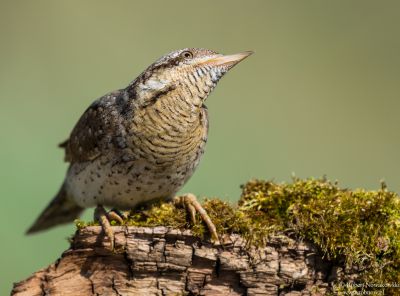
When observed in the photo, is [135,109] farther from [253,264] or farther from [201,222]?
[253,264]

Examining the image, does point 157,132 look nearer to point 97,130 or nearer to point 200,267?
point 97,130

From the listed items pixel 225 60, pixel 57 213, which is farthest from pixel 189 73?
pixel 57 213

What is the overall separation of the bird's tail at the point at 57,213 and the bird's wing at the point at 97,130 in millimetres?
687

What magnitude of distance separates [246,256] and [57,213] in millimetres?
2423

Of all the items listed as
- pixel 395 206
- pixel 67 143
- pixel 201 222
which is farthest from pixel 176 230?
pixel 67 143

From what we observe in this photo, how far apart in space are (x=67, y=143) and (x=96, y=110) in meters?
0.76

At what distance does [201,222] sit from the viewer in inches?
130

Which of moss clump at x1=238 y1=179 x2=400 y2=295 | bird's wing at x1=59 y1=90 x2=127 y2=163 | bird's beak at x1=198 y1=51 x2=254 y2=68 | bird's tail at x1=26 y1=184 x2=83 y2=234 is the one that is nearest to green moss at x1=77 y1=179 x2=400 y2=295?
moss clump at x1=238 y1=179 x2=400 y2=295

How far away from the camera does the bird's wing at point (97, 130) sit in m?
3.85

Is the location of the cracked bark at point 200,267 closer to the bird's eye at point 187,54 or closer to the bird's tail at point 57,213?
the bird's eye at point 187,54

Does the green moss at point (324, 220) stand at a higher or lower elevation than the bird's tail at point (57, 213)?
lower

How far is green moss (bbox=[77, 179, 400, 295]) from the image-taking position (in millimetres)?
3158

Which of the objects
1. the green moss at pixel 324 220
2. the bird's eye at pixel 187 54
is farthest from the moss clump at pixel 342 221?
the bird's eye at pixel 187 54

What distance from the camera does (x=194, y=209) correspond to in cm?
343
